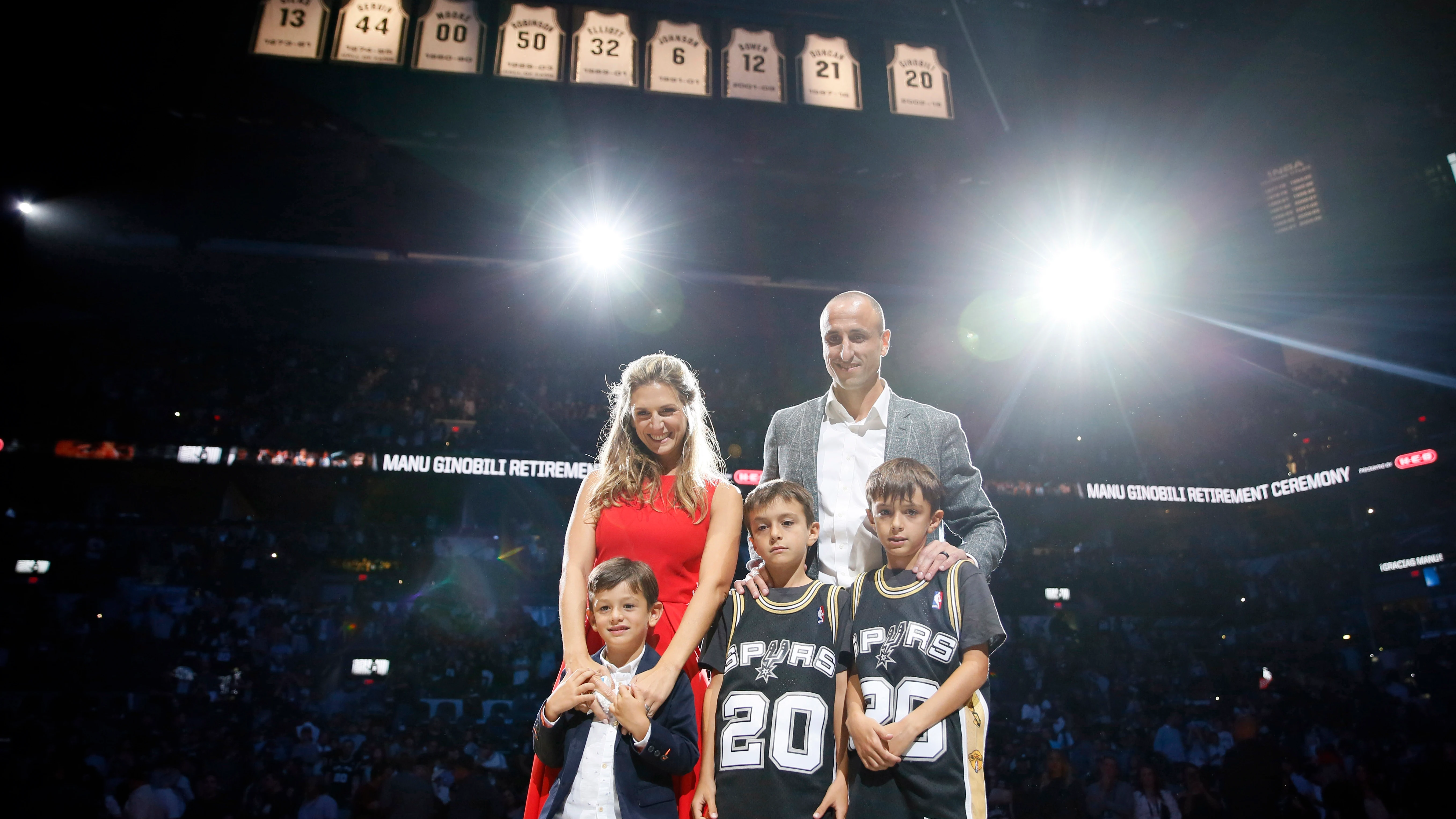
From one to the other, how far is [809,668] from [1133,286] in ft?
24.9

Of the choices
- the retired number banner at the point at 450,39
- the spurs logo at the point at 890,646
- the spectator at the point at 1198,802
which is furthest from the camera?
the spectator at the point at 1198,802

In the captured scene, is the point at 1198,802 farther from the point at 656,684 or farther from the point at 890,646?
the point at 656,684

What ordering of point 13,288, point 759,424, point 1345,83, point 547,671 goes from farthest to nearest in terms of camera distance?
point 759,424
point 547,671
point 13,288
point 1345,83

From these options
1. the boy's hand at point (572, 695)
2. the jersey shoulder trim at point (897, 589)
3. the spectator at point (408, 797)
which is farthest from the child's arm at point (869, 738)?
the spectator at point (408, 797)

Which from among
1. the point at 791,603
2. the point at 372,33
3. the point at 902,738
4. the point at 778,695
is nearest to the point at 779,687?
the point at 778,695

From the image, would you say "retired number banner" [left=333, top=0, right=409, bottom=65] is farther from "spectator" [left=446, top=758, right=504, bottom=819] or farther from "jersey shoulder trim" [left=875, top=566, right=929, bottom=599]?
"spectator" [left=446, top=758, right=504, bottom=819]

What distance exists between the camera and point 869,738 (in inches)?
77.4

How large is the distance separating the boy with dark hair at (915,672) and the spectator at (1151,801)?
5.87 meters

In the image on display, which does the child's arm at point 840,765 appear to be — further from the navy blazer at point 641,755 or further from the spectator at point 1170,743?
the spectator at point 1170,743

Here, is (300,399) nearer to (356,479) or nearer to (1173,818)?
(356,479)

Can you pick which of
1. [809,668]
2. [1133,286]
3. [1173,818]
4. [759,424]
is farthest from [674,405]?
[759,424]

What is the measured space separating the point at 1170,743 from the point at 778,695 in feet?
30.3

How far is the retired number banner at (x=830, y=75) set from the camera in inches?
163

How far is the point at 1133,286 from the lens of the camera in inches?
324
